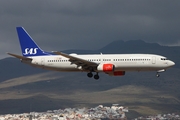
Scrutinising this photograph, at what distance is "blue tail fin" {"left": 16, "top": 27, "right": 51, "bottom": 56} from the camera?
12652 centimetres

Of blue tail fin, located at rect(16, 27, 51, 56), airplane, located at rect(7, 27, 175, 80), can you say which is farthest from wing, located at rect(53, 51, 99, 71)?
blue tail fin, located at rect(16, 27, 51, 56)

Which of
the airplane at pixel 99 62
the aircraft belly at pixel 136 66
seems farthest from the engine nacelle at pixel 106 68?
the aircraft belly at pixel 136 66

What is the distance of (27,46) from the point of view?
12888cm

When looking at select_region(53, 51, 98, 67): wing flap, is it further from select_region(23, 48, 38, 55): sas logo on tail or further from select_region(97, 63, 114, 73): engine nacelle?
select_region(23, 48, 38, 55): sas logo on tail

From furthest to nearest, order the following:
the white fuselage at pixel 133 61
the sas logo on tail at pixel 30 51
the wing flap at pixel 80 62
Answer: the sas logo on tail at pixel 30 51, the wing flap at pixel 80 62, the white fuselage at pixel 133 61

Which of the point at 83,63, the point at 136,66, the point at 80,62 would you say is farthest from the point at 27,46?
the point at 136,66

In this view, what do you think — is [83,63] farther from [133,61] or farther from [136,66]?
[136,66]

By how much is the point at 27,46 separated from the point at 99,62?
1900cm

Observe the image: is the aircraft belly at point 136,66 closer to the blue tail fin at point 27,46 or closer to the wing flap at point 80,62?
the wing flap at point 80,62

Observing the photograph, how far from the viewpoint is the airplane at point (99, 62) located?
115438mm

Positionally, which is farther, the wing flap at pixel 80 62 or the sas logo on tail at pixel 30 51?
the sas logo on tail at pixel 30 51

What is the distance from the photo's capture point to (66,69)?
121312mm

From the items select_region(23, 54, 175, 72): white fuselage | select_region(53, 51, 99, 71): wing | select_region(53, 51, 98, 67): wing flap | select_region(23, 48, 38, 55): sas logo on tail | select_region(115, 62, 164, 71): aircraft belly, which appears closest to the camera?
select_region(115, 62, 164, 71): aircraft belly

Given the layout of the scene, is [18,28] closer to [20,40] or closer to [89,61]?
[20,40]
